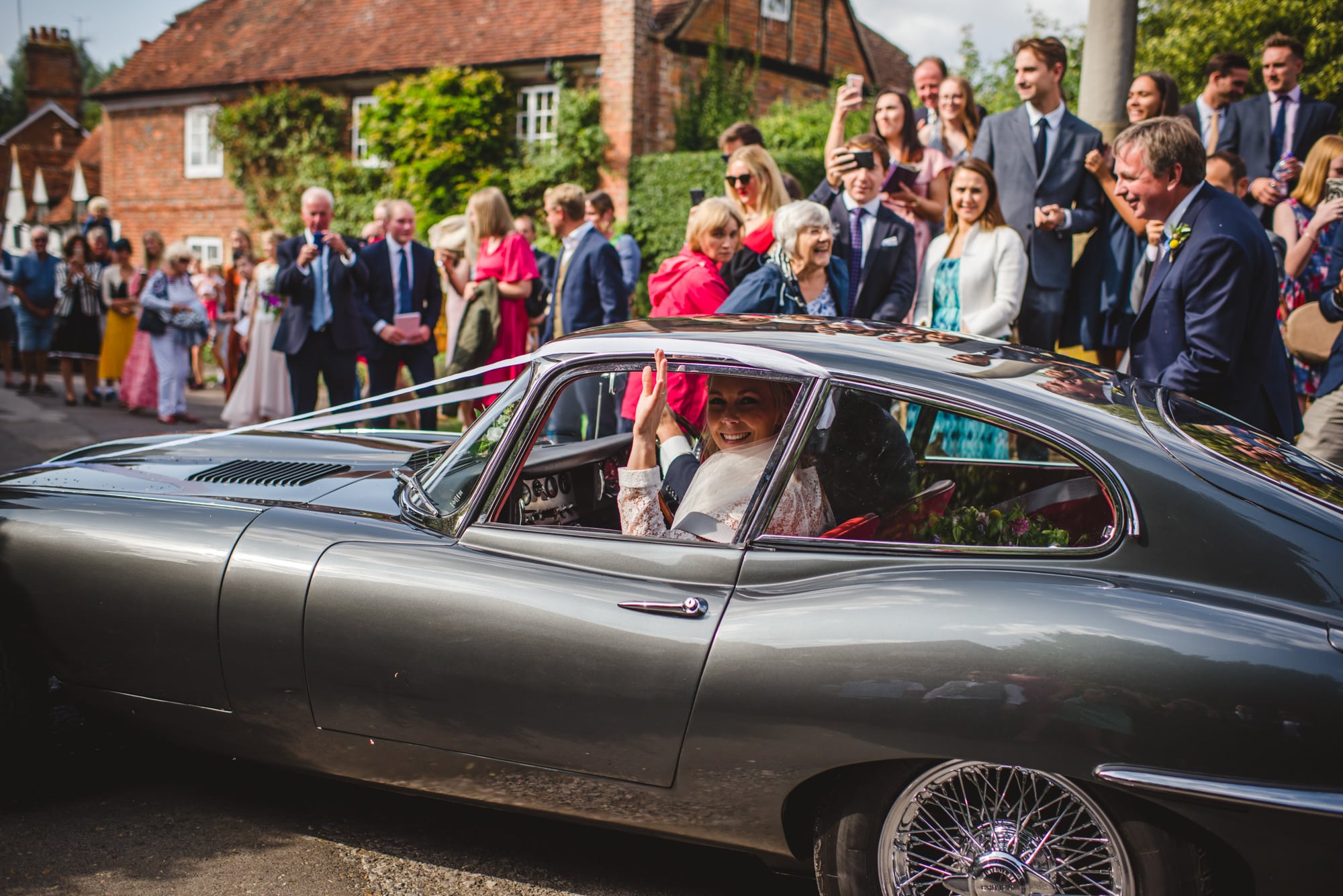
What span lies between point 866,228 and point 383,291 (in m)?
3.89

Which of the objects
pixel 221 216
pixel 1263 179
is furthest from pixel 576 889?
pixel 221 216

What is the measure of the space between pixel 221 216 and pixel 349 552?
25.3m

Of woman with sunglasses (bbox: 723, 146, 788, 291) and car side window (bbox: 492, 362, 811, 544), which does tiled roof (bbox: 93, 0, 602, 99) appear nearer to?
woman with sunglasses (bbox: 723, 146, 788, 291)

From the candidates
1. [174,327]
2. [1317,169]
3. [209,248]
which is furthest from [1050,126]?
[209,248]

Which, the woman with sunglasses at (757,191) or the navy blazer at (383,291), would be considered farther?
the navy blazer at (383,291)

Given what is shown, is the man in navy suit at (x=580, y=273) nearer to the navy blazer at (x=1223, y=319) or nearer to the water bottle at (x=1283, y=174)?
the navy blazer at (x=1223, y=319)

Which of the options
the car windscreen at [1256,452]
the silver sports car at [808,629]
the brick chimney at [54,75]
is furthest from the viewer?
the brick chimney at [54,75]

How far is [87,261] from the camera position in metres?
13.2

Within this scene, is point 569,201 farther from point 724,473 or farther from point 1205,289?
point 724,473

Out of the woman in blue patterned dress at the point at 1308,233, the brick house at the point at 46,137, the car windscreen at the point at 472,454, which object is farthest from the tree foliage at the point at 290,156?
the brick house at the point at 46,137

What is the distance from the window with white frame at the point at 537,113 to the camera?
67.0 ft

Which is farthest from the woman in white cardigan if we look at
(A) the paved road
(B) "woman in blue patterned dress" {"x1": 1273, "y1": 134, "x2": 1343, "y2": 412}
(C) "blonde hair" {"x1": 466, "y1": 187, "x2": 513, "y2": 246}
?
(C) "blonde hair" {"x1": 466, "y1": 187, "x2": 513, "y2": 246}

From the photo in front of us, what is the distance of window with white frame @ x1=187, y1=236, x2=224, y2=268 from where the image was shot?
25.8 meters

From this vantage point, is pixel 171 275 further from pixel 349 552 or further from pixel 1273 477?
pixel 1273 477
